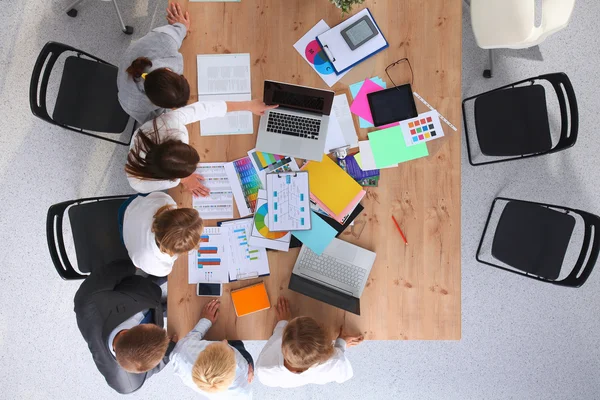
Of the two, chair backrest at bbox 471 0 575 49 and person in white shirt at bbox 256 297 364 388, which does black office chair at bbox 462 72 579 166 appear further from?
person in white shirt at bbox 256 297 364 388

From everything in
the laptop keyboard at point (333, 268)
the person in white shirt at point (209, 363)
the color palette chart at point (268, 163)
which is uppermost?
the color palette chart at point (268, 163)

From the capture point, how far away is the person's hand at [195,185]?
1725 mm

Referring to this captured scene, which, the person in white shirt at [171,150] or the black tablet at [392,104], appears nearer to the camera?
the person in white shirt at [171,150]

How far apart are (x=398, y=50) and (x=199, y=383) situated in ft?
5.47

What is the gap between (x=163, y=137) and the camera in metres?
1.63

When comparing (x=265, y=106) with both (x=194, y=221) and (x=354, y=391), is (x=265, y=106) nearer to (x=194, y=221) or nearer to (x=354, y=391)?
(x=194, y=221)

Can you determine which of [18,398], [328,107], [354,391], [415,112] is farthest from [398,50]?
[18,398]

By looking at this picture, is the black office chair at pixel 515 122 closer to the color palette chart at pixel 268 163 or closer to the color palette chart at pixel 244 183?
the color palette chart at pixel 268 163

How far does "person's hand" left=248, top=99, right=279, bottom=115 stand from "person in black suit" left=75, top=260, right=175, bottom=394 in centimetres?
98

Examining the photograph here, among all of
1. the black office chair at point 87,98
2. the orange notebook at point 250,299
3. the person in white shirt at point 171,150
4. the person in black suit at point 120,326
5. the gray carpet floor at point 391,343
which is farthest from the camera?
the gray carpet floor at point 391,343

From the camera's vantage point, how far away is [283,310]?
1.75 meters

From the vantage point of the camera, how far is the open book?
177cm

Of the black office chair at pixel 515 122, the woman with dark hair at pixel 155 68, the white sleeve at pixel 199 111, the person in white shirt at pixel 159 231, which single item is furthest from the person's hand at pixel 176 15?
the black office chair at pixel 515 122

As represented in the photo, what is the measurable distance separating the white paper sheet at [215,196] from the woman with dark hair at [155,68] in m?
0.31
